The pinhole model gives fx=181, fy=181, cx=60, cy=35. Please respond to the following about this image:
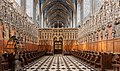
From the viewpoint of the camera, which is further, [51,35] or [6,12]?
[51,35]

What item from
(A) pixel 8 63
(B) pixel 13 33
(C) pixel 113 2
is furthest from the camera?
(B) pixel 13 33

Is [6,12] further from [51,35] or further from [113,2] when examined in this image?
[51,35]

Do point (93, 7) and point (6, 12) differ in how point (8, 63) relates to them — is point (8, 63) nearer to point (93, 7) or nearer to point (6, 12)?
point (6, 12)

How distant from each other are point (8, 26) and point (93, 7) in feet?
35.9

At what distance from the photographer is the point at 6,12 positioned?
13.4m

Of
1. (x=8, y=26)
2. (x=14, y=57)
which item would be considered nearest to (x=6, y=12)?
(x=8, y=26)

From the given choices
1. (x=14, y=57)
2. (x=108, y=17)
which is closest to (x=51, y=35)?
(x=108, y=17)

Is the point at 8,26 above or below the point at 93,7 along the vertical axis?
below

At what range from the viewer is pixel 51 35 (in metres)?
35.9

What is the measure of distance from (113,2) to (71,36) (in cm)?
A: 2323

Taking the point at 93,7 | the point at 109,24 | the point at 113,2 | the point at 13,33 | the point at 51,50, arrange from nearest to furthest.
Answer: the point at 113,2 → the point at 109,24 → the point at 13,33 → the point at 93,7 → the point at 51,50

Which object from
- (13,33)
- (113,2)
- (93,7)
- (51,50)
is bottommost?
(51,50)

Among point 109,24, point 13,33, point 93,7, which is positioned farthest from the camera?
point 93,7

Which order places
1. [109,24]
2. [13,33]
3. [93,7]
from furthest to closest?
[93,7] < [13,33] < [109,24]
